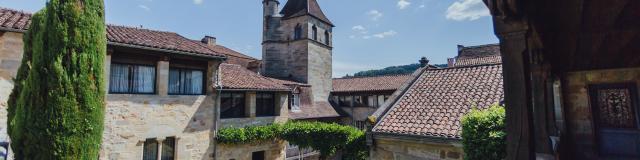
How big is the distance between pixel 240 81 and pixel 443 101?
392 inches

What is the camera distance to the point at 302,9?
2925cm

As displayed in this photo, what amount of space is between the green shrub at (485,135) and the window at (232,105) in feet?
35.9

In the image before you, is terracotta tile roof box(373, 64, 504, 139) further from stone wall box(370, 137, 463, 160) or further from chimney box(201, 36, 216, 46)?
chimney box(201, 36, 216, 46)

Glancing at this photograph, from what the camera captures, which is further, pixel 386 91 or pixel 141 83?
pixel 386 91

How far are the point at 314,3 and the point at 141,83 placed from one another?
69.9ft

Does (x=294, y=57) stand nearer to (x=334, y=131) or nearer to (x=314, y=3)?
(x=314, y=3)

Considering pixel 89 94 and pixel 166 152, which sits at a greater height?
pixel 89 94

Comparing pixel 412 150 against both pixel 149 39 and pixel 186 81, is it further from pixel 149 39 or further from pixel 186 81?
pixel 149 39

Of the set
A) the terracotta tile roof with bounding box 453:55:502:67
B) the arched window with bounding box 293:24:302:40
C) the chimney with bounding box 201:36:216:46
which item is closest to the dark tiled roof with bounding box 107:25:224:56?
the arched window with bounding box 293:24:302:40

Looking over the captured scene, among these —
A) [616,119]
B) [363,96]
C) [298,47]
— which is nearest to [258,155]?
[616,119]

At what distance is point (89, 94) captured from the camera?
24.8 ft

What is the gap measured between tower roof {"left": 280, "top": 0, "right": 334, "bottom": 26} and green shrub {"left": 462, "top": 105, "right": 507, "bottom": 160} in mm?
22223

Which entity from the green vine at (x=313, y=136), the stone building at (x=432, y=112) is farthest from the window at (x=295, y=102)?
the stone building at (x=432, y=112)

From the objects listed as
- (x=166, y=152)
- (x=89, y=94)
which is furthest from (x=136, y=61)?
(x=89, y=94)
